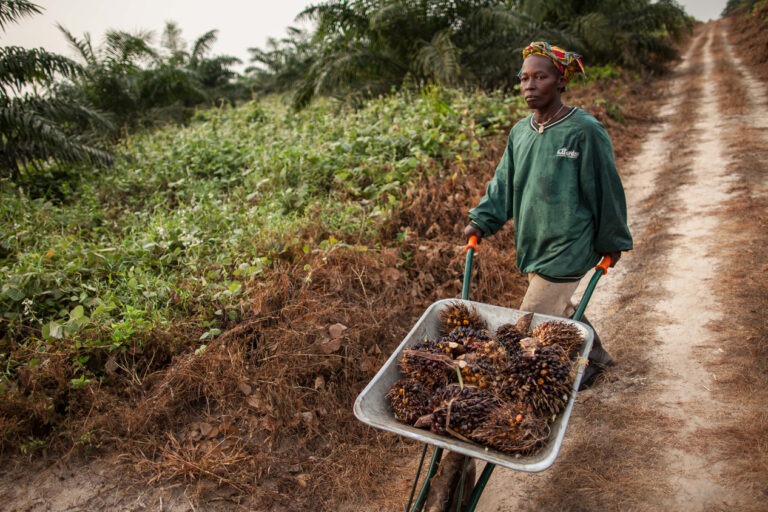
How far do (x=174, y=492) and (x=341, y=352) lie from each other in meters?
1.33

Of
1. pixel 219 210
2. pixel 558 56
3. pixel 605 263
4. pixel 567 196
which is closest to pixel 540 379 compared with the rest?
pixel 605 263

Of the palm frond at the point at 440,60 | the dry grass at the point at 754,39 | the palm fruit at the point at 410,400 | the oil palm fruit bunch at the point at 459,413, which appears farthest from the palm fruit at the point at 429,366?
the dry grass at the point at 754,39

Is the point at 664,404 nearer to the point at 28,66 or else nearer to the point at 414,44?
the point at 28,66

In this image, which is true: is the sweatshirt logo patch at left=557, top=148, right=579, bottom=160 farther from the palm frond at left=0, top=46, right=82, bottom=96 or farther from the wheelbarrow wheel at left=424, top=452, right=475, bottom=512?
the palm frond at left=0, top=46, right=82, bottom=96

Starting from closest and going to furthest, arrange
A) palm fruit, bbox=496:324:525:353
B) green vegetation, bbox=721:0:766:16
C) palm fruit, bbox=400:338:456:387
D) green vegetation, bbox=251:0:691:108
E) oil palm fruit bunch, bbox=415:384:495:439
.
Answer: oil palm fruit bunch, bbox=415:384:495:439, palm fruit, bbox=400:338:456:387, palm fruit, bbox=496:324:525:353, green vegetation, bbox=251:0:691:108, green vegetation, bbox=721:0:766:16

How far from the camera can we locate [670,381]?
3219mm

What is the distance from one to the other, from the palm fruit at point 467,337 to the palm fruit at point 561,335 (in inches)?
9.3

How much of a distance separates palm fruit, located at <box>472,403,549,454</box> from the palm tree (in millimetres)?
6778

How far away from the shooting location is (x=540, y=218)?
253 cm

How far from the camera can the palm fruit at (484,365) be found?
194 cm

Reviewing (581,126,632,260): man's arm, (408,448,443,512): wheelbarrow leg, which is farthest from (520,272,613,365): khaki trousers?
(408,448,443,512): wheelbarrow leg

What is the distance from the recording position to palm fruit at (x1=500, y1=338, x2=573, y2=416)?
1.84m

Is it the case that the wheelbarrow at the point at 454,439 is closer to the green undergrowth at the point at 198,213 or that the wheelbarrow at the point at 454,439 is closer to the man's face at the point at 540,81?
the man's face at the point at 540,81

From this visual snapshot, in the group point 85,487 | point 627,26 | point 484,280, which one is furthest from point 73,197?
point 627,26
